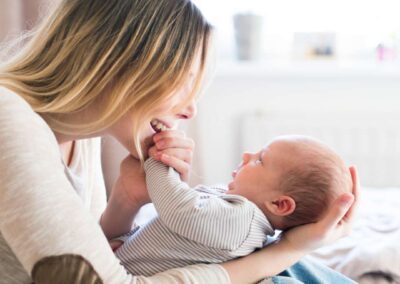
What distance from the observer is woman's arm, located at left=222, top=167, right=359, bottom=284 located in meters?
1.07

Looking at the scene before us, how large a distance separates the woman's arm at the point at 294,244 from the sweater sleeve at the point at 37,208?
9.5 inches

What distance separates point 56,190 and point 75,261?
12cm

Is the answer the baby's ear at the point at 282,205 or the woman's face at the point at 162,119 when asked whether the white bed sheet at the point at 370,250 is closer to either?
the baby's ear at the point at 282,205

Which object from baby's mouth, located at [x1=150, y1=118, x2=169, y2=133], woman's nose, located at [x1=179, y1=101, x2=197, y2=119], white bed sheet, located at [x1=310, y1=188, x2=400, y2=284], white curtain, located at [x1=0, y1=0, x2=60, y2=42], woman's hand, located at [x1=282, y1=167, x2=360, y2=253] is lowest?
white bed sheet, located at [x1=310, y1=188, x2=400, y2=284]

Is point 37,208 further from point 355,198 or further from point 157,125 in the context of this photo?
point 355,198

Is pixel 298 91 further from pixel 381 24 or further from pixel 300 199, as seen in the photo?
pixel 300 199

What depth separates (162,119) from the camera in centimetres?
120

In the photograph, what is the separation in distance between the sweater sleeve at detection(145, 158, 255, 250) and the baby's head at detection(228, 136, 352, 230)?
100 millimetres

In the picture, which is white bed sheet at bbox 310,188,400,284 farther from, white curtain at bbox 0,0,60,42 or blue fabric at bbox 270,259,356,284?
white curtain at bbox 0,0,60,42

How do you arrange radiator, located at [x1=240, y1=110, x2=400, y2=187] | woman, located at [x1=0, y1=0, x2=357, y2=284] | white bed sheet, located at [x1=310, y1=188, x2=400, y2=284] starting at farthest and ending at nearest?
1. radiator, located at [x1=240, y1=110, x2=400, y2=187]
2. white bed sheet, located at [x1=310, y1=188, x2=400, y2=284]
3. woman, located at [x1=0, y1=0, x2=357, y2=284]

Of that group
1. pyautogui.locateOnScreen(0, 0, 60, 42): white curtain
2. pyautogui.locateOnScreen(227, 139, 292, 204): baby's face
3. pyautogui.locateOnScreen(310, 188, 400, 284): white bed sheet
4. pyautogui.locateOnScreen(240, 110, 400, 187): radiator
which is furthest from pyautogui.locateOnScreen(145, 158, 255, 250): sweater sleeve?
pyautogui.locateOnScreen(240, 110, 400, 187): radiator

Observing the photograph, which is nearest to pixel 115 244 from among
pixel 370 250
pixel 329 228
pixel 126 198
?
pixel 126 198

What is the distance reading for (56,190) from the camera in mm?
872


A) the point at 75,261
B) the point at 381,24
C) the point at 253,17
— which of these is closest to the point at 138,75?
the point at 75,261
